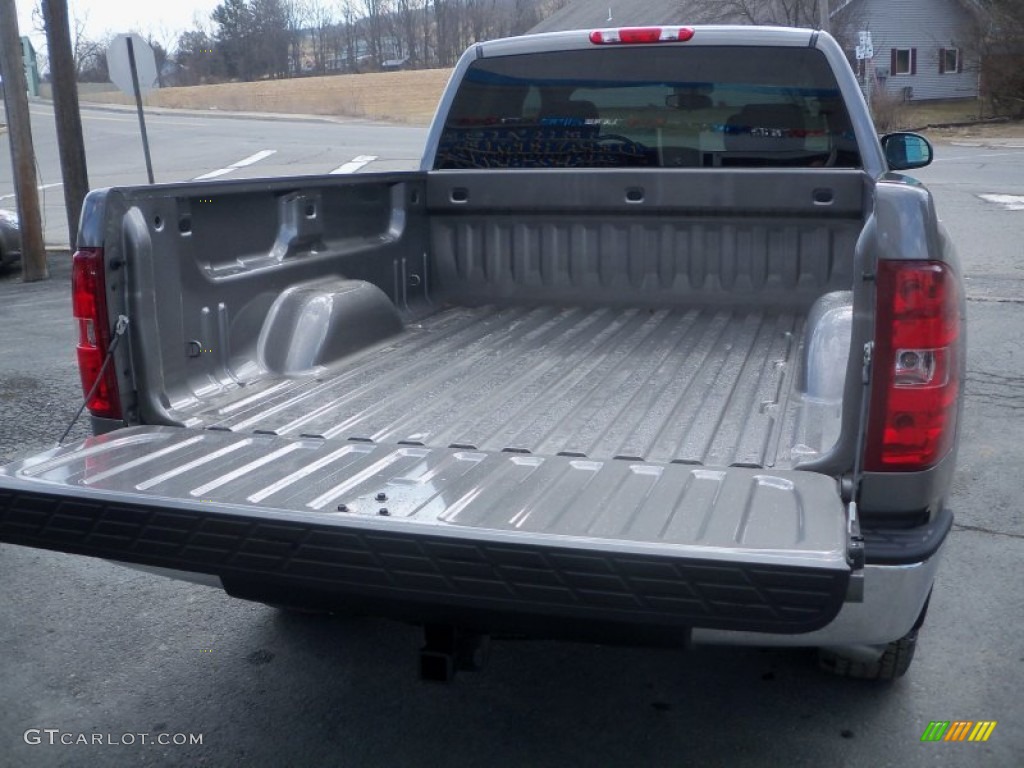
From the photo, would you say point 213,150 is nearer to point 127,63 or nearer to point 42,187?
point 42,187

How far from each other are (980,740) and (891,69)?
2019 inches

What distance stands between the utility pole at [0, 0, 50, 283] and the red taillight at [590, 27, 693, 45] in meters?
9.33

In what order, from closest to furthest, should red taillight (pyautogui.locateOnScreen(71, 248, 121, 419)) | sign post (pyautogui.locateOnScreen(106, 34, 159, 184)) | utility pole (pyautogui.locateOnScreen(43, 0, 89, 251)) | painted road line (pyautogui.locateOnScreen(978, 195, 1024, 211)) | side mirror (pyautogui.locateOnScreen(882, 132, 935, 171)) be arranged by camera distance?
red taillight (pyautogui.locateOnScreen(71, 248, 121, 419)), side mirror (pyautogui.locateOnScreen(882, 132, 935, 171)), utility pole (pyautogui.locateOnScreen(43, 0, 89, 251)), sign post (pyautogui.locateOnScreen(106, 34, 159, 184)), painted road line (pyautogui.locateOnScreen(978, 195, 1024, 211))

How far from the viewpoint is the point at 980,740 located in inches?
130

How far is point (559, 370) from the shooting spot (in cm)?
415

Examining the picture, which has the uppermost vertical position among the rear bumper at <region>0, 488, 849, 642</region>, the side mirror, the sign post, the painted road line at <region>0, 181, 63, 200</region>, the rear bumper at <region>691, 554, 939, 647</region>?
the sign post

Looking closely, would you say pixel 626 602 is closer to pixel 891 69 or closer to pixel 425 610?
pixel 425 610

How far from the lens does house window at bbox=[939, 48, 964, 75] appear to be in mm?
49597

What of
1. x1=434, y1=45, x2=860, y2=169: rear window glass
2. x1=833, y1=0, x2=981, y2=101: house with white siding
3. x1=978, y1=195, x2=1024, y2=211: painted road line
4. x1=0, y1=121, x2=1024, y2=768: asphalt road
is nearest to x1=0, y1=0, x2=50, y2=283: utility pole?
x1=0, y1=121, x2=1024, y2=768: asphalt road

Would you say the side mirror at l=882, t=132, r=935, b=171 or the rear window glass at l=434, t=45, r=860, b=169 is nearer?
the rear window glass at l=434, t=45, r=860, b=169

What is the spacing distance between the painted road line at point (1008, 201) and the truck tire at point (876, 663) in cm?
1415

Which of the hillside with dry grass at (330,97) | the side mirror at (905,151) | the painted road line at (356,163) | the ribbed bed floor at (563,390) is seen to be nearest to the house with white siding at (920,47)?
the hillside with dry grass at (330,97)

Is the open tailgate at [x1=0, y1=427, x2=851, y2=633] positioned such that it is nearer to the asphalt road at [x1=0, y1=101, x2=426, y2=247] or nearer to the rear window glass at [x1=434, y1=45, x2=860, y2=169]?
the rear window glass at [x1=434, y1=45, x2=860, y2=169]

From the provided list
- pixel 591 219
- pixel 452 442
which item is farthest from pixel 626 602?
pixel 591 219
